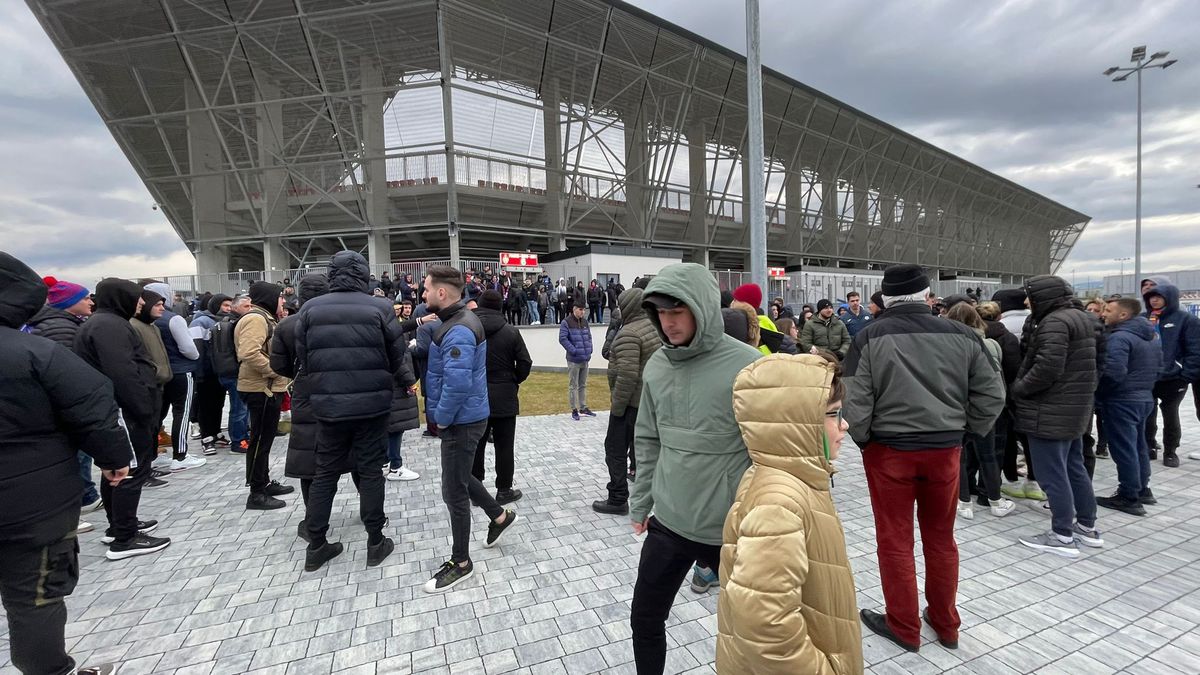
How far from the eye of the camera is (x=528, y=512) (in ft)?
14.8

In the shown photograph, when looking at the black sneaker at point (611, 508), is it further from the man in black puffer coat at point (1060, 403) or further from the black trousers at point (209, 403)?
the black trousers at point (209, 403)

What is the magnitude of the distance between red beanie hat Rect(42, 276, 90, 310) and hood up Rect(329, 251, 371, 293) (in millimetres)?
2972

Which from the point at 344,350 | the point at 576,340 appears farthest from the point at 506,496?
the point at 576,340

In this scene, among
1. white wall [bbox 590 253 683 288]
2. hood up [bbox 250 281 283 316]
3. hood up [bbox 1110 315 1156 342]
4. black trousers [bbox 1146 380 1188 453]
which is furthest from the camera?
white wall [bbox 590 253 683 288]

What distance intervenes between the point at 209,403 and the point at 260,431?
10.2ft

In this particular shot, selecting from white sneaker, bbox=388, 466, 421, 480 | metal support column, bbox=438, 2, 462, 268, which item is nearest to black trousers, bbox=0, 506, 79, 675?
white sneaker, bbox=388, 466, 421, 480

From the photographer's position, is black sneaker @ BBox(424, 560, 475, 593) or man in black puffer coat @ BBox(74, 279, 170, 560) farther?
man in black puffer coat @ BBox(74, 279, 170, 560)

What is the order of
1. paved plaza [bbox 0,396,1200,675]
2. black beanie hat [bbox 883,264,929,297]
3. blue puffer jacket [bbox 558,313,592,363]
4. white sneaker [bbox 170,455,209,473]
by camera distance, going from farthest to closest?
1. blue puffer jacket [bbox 558,313,592,363]
2. white sneaker [bbox 170,455,209,473]
3. black beanie hat [bbox 883,264,929,297]
4. paved plaza [bbox 0,396,1200,675]

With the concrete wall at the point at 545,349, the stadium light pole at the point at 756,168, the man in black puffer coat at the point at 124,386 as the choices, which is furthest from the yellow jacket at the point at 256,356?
the concrete wall at the point at 545,349

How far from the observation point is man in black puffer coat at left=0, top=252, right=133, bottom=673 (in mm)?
2080

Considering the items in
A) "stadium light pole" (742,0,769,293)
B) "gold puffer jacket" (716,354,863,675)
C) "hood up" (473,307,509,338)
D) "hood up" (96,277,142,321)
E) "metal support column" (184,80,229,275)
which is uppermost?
"metal support column" (184,80,229,275)

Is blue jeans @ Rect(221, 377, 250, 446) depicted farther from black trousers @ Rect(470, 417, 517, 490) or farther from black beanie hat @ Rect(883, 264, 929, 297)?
black beanie hat @ Rect(883, 264, 929, 297)

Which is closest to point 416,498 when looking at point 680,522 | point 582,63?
point 680,522

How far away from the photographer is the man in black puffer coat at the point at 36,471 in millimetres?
2080
